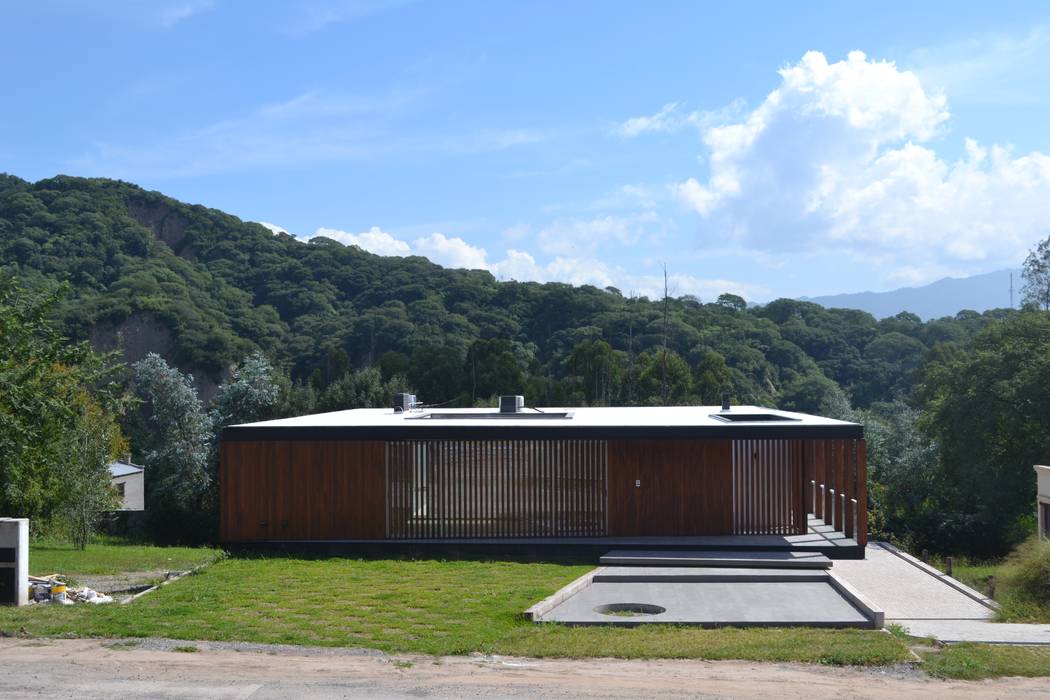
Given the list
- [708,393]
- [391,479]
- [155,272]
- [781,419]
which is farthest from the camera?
[155,272]

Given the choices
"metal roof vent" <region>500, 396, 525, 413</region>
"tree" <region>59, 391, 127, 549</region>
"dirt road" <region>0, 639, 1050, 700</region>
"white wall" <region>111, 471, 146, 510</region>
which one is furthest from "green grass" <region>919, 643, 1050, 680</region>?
"white wall" <region>111, 471, 146, 510</region>

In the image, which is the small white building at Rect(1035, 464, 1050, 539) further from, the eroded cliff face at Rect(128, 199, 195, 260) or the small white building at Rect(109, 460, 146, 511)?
the eroded cliff face at Rect(128, 199, 195, 260)

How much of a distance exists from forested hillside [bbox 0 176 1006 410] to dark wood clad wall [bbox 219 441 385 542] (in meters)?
27.2

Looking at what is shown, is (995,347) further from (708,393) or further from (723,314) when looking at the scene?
(723,314)

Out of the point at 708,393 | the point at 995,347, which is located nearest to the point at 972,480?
the point at 995,347

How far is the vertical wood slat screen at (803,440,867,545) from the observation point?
16.5 meters

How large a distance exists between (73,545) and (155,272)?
38617mm

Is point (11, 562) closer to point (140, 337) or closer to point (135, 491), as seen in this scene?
point (135, 491)

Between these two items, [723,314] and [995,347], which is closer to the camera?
[995,347]

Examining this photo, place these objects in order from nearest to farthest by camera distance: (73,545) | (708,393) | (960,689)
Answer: (960,689) < (73,545) < (708,393)

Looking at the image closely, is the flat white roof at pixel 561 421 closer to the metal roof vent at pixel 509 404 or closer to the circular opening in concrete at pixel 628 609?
the metal roof vent at pixel 509 404

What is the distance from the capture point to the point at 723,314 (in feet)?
201

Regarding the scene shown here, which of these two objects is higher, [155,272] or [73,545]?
[155,272]

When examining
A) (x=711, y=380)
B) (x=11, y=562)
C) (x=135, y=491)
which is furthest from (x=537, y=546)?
(x=711, y=380)
